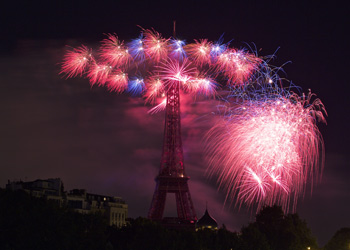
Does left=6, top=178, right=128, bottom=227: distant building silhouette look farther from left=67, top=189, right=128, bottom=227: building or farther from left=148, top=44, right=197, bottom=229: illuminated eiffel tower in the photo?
left=148, top=44, right=197, bottom=229: illuminated eiffel tower

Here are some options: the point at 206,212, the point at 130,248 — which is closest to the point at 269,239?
the point at 130,248

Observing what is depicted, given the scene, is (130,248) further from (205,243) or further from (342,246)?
(342,246)

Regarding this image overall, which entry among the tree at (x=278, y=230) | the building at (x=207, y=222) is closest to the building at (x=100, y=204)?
the building at (x=207, y=222)

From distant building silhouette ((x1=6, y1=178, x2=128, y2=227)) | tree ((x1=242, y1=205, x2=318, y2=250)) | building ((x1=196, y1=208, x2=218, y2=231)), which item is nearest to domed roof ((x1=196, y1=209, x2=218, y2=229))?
building ((x1=196, y1=208, x2=218, y2=231))

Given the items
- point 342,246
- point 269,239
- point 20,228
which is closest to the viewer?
point 20,228

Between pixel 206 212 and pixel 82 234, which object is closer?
pixel 82 234

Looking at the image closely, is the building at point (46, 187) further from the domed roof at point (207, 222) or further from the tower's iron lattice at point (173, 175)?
the domed roof at point (207, 222)

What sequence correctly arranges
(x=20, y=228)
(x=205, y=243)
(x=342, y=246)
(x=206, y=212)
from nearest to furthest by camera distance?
(x=20, y=228), (x=205, y=243), (x=342, y=246), (x=206, y=212)

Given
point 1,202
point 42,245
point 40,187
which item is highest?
point 40,187

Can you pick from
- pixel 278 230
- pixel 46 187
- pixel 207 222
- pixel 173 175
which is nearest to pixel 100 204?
pixel 46 187
